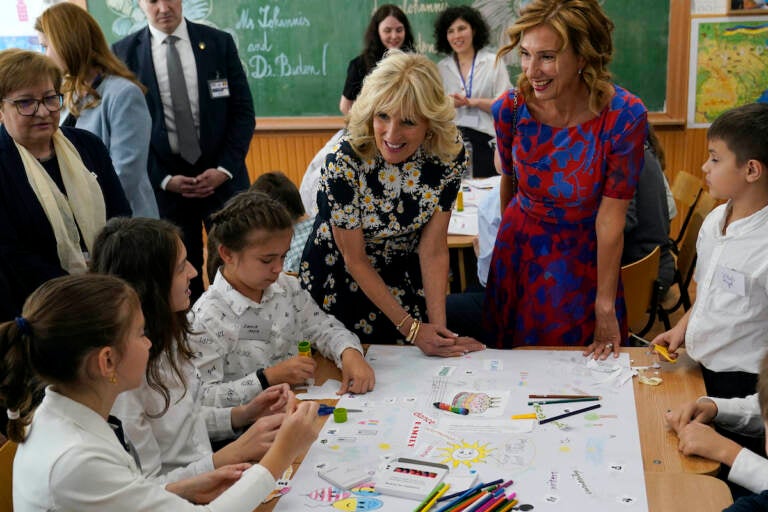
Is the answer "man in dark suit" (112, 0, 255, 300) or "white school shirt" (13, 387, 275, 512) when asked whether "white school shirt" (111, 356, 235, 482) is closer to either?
"white school shirt" (13, 387, 275, 512)

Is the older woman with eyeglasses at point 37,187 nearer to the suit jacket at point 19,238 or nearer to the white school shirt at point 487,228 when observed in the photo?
the suit jacket at point 19,238

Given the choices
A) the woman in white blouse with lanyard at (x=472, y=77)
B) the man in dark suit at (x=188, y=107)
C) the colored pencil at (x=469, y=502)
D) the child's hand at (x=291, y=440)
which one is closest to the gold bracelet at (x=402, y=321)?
the child's hand at (x=291, y=440)

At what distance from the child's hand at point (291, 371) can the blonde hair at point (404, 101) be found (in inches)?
24.4

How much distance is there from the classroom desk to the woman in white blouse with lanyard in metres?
3.17

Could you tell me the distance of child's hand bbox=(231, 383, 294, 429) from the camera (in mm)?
1938

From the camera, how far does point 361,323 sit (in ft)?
8.21

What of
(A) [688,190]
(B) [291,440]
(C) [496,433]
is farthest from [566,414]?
(A) [688,190]

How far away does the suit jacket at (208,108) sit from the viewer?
3.93m

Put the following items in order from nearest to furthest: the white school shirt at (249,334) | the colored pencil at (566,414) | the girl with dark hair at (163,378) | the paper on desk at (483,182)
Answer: the girl with dark hair at (163,378) → the colored pencil at (566,414) → the white school shirt at (249,334) → the paper on desk at (483,182)

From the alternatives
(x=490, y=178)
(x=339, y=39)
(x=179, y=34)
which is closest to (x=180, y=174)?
(x=179, y=34)

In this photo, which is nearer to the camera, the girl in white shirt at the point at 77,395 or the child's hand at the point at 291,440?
the girl in white shirt at the point at 77,395

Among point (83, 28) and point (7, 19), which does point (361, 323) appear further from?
point (7, 19)

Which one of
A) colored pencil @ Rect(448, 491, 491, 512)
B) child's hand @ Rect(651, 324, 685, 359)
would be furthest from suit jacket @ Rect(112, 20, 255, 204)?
colored pencil @ Rect(448, 491, 491, 512)

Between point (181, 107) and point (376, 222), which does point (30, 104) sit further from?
point (181, 107)
